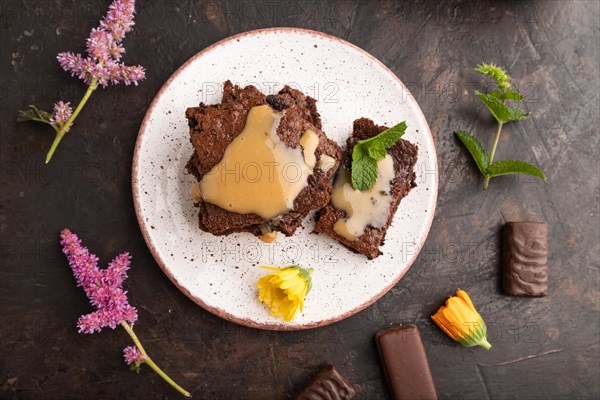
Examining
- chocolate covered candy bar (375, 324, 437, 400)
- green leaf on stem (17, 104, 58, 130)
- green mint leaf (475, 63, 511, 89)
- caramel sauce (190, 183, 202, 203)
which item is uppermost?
green mint leaf (475, 63, 511, 89)

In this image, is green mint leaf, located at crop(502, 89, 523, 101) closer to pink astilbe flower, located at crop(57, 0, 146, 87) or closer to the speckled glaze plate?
the speckled glaze plate

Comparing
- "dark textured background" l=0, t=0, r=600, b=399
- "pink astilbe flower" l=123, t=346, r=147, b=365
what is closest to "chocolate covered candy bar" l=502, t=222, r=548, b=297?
"dark textured background" l=0, t=0, r=600, b=399

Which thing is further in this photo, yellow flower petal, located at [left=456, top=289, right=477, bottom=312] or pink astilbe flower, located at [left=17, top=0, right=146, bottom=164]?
yellow flower petal, located at [left=456, top=289, right=477, bottom=312]

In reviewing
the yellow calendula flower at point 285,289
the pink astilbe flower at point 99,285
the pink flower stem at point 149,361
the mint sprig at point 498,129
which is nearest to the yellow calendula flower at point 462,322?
the mint sprig at point 498,129

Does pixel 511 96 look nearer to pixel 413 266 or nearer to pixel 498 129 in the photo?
pixel 498 129

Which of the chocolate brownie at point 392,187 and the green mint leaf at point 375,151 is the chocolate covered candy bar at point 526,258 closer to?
the chocolate brownie at point 392,187

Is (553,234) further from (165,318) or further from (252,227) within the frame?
(165,318)
